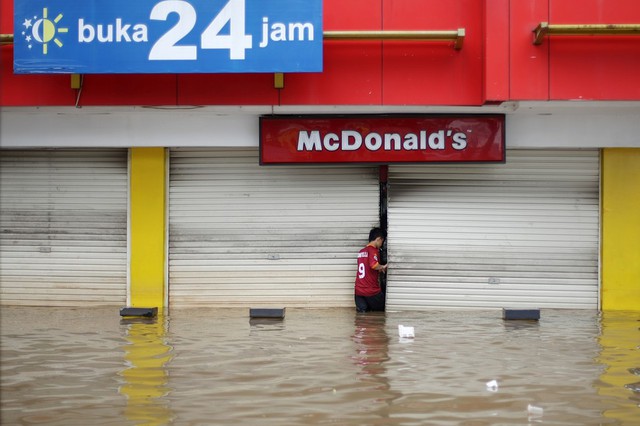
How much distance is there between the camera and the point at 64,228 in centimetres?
1552

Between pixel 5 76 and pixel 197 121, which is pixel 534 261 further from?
pixel 5 76

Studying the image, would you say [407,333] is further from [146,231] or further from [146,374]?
[146,231]

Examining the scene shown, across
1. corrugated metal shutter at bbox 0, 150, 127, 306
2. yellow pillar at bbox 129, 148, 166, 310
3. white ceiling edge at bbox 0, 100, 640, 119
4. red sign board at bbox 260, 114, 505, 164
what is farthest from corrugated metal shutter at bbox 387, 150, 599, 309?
corrugated metal shutter at bbox 0, 150, 127, 306

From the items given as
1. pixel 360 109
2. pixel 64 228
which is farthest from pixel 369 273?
pixel 64 228

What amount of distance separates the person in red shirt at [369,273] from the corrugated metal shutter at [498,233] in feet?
1.35

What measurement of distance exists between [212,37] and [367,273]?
15.3 ft

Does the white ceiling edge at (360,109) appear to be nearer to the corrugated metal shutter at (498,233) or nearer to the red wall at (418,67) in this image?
the red wall at (418,67)

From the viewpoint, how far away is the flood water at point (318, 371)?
6.95m

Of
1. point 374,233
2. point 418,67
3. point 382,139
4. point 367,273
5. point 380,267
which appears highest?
point 418,67

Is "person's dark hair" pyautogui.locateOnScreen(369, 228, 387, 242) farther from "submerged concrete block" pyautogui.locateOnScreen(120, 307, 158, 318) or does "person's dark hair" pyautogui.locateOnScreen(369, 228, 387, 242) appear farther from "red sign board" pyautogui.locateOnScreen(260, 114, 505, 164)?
"submerged concrete block" pyautogui.locateOnScreen(120, 307, 158, 318)

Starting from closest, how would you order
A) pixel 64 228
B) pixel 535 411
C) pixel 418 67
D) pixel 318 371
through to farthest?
pixel 535 411 < pixel 318 371 < pixel 418 67 < pixel 64 228

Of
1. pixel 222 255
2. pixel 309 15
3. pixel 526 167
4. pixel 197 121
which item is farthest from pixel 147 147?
pixel 526 167

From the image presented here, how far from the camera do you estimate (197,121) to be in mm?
15039

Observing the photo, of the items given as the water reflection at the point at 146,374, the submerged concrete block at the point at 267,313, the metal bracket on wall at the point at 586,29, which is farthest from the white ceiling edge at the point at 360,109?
the water reflection at the point at 146,374
